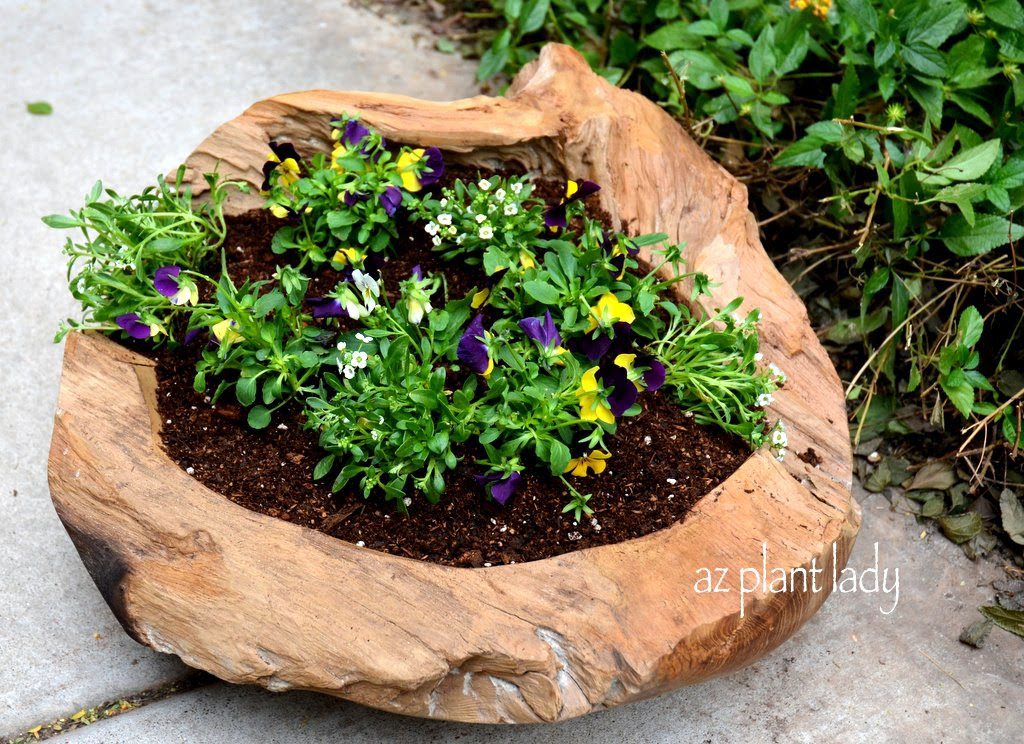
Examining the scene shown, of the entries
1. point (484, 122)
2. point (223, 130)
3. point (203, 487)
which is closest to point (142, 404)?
point (203, 487)

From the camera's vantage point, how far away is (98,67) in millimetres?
3258

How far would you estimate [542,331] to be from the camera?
6.11ft

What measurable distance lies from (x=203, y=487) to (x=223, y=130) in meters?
0.86

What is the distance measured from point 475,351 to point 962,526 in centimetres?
127

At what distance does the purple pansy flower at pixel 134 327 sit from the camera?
1923mm

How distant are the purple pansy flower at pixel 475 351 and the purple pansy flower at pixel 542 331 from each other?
0.27 feet

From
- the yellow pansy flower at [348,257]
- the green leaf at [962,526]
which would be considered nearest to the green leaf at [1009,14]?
the green leaf at [962,526]

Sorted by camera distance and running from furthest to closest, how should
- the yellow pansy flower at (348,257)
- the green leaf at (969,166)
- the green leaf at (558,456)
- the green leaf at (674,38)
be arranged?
1. the green leaf at (674,38)
2. the green leaf at (969,166)
3. the yellow pansy flower at (348,257)
4. the green leaf at (558,456)

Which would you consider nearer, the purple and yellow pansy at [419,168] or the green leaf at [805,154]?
the purple and yellow pansy at [419,168]

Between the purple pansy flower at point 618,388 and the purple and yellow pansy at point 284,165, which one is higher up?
the purple and yellow pansy at point 284,165

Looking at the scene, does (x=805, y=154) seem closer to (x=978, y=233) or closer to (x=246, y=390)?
(x=978, y=233)

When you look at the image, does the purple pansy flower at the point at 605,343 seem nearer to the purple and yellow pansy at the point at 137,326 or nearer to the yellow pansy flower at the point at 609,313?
the yellow pansy flower at the point at 609,313

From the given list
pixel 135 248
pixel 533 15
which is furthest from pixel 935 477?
pixel 135 248

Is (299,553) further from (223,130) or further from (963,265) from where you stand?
(963,265)
